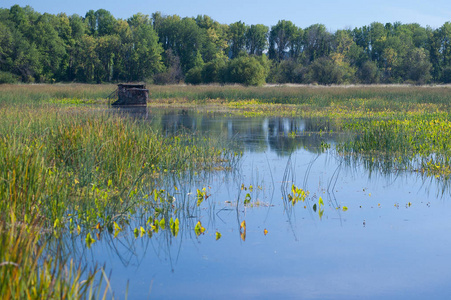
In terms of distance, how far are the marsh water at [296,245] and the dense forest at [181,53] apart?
42.7 m

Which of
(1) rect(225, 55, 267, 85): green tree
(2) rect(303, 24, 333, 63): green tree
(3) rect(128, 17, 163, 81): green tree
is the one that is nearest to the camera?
(1) rect(225, 55, 267, 85): green tree

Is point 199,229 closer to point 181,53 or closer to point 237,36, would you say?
point 181,53

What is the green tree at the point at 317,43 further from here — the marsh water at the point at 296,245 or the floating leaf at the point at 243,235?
the floating leaf at the point at 243,235

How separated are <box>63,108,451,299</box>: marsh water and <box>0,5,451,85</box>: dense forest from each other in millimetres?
42655

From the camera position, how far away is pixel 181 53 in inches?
3155

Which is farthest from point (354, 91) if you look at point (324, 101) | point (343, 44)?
point (343, 44)

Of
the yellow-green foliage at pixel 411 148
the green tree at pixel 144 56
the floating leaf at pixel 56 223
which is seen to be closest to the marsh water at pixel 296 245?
the floating leaf at pixel 56 223

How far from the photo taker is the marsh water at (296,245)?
4.45 meters

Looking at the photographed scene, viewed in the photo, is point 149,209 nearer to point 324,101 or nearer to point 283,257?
point 283,257

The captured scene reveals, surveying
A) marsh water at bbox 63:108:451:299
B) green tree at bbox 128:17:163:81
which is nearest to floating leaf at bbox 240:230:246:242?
marsh water at bbox 63:108:451:299

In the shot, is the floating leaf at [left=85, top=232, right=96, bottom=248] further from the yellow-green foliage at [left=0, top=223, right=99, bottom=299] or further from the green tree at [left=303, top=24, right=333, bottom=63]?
the green tree at [left=303, top=24, right=333, bottom=63]

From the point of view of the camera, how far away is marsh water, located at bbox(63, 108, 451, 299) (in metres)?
4.45

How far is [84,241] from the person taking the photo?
211 inches

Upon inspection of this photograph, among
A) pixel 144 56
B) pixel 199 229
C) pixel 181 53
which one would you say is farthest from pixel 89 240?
pixel 181 53
